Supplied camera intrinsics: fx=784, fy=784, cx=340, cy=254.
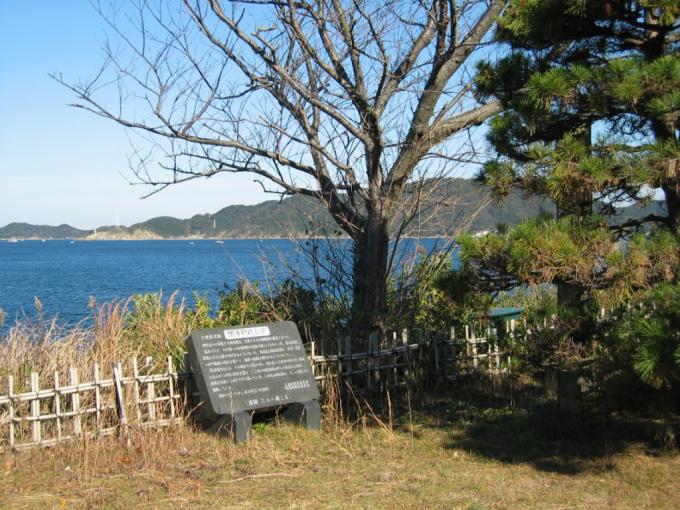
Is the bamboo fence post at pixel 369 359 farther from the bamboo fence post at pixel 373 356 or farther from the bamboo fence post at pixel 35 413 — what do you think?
the bamboo fence post at pixel 35 413

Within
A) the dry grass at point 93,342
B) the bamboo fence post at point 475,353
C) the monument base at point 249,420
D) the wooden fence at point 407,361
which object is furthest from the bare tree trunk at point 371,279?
the dry grass at point 93,342

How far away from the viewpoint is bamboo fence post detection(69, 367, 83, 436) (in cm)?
692

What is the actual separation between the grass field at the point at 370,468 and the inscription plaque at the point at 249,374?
246mm

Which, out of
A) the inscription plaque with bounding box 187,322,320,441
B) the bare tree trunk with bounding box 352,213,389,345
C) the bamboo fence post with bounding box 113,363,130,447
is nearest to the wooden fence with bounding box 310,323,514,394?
the bare tree trunk with bounding box 352,213,389,345

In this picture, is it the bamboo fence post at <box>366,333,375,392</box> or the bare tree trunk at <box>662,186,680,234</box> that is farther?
the bamboo fence post at <box>366,333,375,392</box>

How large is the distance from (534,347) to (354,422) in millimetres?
2278

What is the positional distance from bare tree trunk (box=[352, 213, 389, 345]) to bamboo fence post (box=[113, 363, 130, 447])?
326 cm

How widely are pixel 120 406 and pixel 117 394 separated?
Result: 117mm

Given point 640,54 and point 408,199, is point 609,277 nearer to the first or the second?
point 640,54

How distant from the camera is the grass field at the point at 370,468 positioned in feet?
18.1

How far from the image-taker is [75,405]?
275 inches

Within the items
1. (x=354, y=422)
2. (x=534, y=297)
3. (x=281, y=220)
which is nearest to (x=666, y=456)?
(x=354, y=422)

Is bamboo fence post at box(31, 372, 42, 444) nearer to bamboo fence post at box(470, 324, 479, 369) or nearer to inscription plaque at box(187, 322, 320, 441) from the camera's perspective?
inscription plaque at box(187, 322, 320, 441)

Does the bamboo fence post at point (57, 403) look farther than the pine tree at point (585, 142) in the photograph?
Yes
